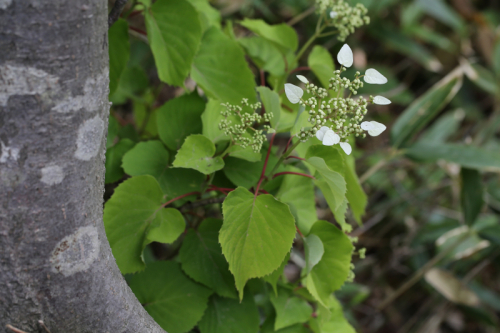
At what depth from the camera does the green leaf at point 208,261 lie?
655mm

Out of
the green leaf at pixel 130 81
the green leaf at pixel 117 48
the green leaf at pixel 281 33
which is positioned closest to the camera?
the green leaf at pixel 117 48

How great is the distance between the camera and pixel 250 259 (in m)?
0.54

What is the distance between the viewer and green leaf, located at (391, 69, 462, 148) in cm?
122

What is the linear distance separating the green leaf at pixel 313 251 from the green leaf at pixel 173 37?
0.36 meters

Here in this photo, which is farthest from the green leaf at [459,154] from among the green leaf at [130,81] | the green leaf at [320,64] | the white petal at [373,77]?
the green leaf at [130,81]

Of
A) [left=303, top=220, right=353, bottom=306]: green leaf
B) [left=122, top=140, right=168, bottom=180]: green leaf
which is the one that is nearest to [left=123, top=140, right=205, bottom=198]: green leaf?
[left=122, top=140, right=168, bottom=180]: green leaf

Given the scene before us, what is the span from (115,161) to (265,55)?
40cm

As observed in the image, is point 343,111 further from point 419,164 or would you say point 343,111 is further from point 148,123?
point 419,164

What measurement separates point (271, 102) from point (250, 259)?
0.82ft

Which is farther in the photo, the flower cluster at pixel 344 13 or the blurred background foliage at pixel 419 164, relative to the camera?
the blurred background foliage at pixel 419 164

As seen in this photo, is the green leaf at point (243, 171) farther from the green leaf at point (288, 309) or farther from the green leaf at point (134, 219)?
the green leaf at point (288, 309)

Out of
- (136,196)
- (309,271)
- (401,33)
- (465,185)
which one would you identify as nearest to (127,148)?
(136,196)

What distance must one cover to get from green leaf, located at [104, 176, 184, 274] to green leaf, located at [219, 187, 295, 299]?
0.11 meters

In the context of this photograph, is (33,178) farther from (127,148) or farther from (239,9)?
(239,9)
